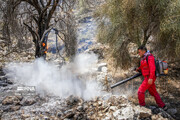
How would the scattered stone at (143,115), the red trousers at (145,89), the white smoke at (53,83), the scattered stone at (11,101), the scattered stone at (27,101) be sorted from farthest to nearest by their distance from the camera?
1. the white smoke at (53,83)
2. the scattered stone at (27,101)
3. the scattered stone at (11,101)
4. the red trousers at (145,89)
5. the scattered stone at (143,115)

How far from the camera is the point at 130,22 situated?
4734mm

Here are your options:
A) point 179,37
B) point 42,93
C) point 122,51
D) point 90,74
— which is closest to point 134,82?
point 122,51

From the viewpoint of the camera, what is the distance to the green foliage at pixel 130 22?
13.7ft

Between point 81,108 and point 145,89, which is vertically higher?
point 145,89

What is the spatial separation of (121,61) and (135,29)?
136cm

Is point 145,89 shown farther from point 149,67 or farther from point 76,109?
point 76,109

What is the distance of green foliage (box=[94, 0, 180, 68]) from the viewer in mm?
4172

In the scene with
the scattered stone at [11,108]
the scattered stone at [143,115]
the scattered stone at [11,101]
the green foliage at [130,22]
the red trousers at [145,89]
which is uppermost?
the green foliage at [130,22]

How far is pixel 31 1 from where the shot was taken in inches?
249

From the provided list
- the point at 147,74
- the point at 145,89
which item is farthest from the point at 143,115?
the point at 147,74

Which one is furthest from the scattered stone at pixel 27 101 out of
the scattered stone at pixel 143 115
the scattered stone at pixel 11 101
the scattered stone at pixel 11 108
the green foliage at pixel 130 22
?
the green foliage at pixel 130 22

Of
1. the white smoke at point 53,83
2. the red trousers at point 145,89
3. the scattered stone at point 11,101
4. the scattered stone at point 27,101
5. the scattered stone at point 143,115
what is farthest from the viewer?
the white smoke at point 53,83

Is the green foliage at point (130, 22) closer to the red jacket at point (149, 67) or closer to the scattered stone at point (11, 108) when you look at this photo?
the red jacket at point (149, 67)

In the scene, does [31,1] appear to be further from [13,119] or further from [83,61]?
[13,119]
